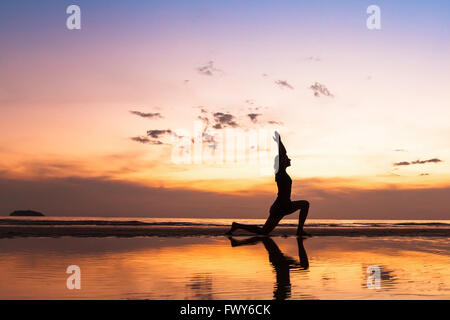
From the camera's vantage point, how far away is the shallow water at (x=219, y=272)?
6.48m

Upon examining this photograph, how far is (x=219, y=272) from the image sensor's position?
8.39m

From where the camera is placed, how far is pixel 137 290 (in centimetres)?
665

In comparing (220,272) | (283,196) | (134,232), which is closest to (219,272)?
(220,272)

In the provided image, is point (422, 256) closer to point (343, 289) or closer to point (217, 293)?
point (343, 289)

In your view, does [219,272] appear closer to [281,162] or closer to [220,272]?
[220,272]

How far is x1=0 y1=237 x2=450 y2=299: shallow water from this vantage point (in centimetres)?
648

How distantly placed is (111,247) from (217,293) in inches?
269

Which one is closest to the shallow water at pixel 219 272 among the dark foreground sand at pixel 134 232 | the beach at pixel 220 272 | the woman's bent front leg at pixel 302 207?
the beach at pixel 220 272
